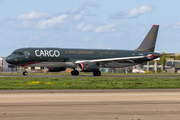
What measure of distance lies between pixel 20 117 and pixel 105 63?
41.6 metres

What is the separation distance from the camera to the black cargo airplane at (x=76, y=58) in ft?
159

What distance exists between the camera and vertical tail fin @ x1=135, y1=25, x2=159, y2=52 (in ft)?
199

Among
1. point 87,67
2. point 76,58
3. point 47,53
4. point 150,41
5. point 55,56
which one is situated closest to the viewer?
point 87,67

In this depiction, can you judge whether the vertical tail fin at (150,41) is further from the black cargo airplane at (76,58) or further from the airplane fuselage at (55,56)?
the airplane fuselage at (55,56)

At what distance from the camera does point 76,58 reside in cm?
5166

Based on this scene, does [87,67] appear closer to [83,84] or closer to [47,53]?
[47,53]

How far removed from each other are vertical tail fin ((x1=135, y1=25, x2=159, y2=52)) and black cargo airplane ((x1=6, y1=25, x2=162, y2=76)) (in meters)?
1.42

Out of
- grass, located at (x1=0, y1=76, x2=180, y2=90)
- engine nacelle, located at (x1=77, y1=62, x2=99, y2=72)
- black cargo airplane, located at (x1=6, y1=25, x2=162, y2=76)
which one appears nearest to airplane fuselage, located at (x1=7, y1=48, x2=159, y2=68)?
black cargo airplane, located at (x1=6, y1=25, x2=162, y2=76)

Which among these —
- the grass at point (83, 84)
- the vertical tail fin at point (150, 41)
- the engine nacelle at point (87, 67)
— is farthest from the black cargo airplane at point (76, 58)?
the grass at point (83, 84)

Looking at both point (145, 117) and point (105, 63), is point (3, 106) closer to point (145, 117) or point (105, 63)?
point (145, 117)

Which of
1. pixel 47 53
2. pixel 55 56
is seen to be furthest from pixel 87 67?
pixel 47 53

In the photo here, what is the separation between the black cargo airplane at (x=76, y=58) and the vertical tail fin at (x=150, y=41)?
56.1 inches

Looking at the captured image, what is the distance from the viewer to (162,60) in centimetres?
14412

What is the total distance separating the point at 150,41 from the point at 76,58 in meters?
18.1
